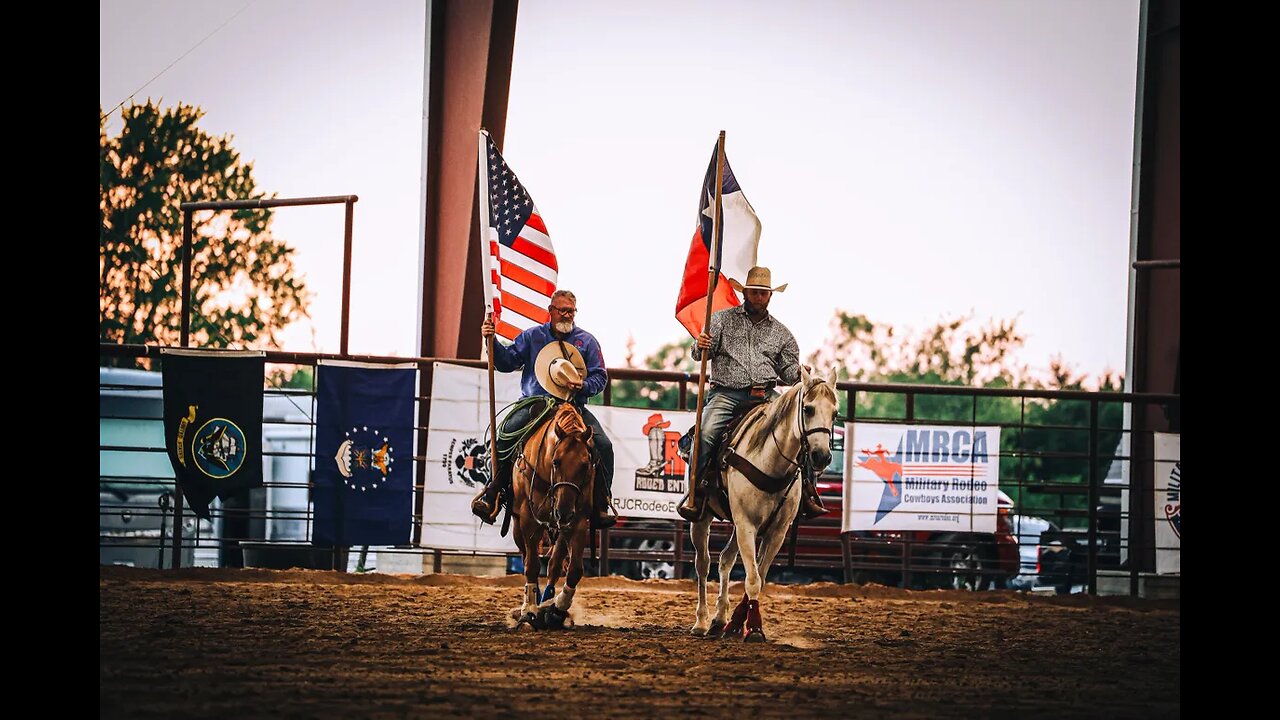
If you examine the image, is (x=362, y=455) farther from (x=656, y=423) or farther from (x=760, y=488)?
(x=760, y=488)

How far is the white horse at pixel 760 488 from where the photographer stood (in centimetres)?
782

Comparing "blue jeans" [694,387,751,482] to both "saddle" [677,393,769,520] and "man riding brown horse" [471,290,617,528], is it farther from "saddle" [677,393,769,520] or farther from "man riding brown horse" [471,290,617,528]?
"man riding brown horse" [471,290,617,528]

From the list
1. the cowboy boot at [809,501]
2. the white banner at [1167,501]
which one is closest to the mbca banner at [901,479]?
the white banner at [1167,501]

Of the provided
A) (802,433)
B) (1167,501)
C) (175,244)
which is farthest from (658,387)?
(802,433)

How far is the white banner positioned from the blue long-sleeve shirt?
21.9ft

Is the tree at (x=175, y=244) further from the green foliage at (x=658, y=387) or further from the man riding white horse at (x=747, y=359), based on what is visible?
the man riding white horse at (x=747, y=359)

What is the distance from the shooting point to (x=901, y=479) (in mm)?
12008

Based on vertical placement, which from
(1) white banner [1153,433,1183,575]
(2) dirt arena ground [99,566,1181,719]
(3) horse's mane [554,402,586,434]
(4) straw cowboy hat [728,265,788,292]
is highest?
(4) straw cowboy hat [728,265,788,292]

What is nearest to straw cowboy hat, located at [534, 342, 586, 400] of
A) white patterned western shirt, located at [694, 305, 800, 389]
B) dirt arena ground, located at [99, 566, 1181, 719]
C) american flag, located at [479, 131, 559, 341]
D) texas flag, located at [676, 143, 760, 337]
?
american flag, located at [479, 131, 559, 341]

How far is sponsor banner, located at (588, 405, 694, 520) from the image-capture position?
11.7 metres

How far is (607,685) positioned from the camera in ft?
20.1

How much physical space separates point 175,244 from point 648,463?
2021cm
